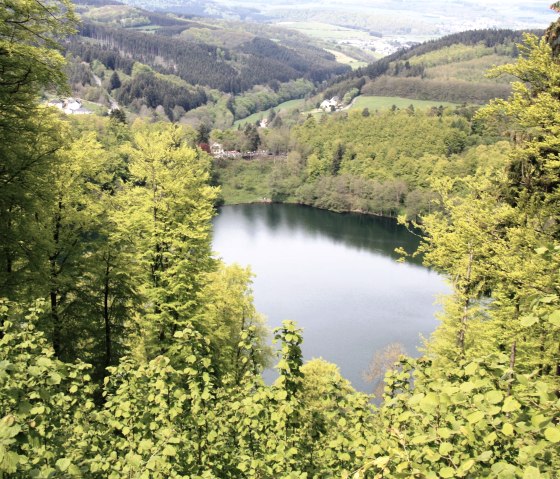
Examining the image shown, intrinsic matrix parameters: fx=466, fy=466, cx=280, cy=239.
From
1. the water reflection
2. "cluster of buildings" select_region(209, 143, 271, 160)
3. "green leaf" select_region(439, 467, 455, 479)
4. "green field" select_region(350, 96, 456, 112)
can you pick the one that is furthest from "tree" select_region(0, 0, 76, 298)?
"green field" select_region(350, 96, 456, 112)

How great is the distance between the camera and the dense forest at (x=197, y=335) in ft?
13.1

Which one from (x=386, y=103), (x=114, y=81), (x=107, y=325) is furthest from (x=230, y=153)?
(x=107, y=325)

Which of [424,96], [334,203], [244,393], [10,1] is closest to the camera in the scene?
[244,393]

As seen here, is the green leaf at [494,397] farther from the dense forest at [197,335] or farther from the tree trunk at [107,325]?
the tree trunk at [107,325]

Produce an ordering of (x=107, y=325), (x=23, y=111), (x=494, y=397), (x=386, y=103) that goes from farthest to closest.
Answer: (x=386, y=103) < (x=107, y=325) < (x=23, y=111) < (x=494, y=397)

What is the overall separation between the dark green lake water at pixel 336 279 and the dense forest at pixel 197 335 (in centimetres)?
1218

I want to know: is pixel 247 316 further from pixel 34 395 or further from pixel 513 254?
pixel 34 395

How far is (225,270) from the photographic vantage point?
27875 mm

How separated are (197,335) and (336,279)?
54.4 m

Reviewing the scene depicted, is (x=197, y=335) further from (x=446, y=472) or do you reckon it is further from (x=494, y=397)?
(x=494, y=397)

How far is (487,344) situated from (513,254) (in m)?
4.03

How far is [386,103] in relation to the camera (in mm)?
173125

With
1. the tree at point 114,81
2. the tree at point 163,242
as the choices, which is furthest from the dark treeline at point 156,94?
the tree at point 163,242

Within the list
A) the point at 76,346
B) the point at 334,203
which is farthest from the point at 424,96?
the point at 76,346
